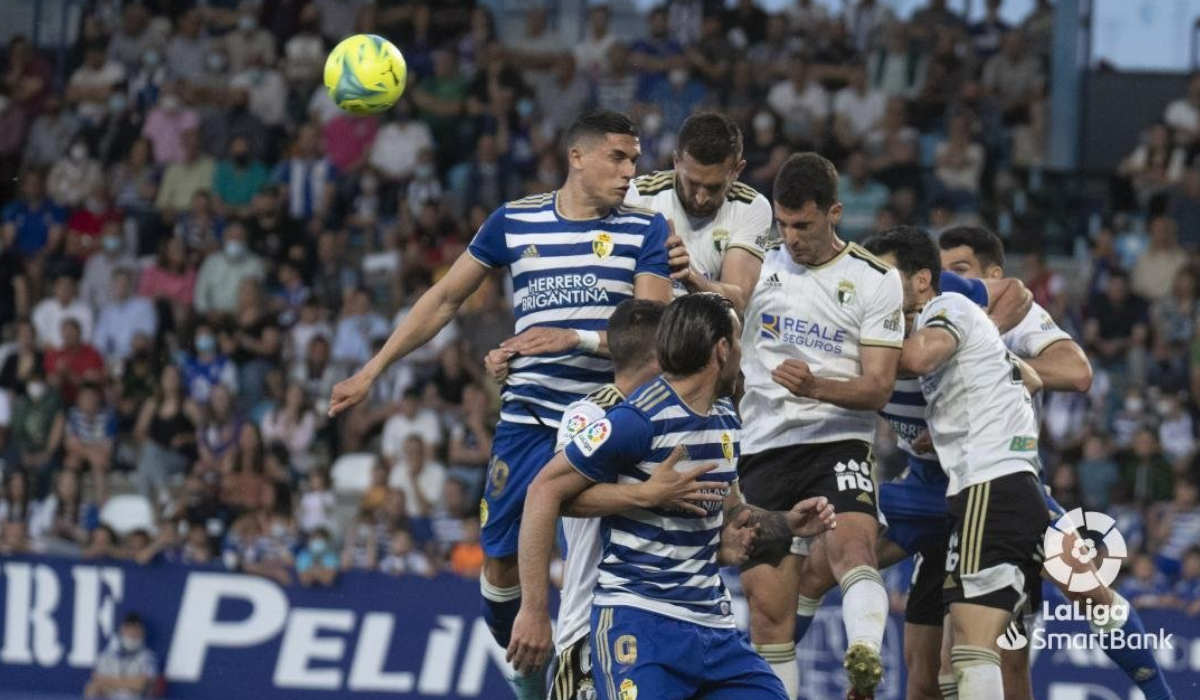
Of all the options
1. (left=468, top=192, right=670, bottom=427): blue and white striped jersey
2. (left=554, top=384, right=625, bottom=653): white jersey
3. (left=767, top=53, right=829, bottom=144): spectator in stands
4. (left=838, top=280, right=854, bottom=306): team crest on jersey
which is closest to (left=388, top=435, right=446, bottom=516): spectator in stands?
(left=767, top=53, right=829, bottom=144): spectator in stands

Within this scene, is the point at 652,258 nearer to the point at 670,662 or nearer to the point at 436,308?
the point at 436,308

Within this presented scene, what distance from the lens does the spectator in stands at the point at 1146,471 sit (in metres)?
16.3

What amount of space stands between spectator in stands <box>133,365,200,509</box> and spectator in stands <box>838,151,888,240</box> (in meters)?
6.67

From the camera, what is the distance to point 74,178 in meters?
21.6

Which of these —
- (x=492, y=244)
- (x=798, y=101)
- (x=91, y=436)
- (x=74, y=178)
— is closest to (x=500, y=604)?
(x=492, y=244)

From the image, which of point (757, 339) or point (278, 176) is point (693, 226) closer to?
point (757, 339)

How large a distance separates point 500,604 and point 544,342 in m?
1.51

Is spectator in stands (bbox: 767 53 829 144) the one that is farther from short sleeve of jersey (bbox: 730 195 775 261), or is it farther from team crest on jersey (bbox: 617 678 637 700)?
team crest on jersey (bbox: 617 678 637 700)

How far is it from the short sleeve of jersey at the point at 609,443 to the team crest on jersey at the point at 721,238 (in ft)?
7.19

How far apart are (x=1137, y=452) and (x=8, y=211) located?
12.5 metres

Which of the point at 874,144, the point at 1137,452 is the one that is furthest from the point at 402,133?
the point at 1137,452

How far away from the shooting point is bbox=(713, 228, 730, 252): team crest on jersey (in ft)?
29.9

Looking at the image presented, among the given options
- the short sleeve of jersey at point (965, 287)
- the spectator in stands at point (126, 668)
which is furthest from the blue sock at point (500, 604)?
the spectator in stands at point (126, 668)

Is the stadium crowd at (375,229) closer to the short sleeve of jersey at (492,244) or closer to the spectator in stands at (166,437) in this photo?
the spectator in stands at (166,437)
